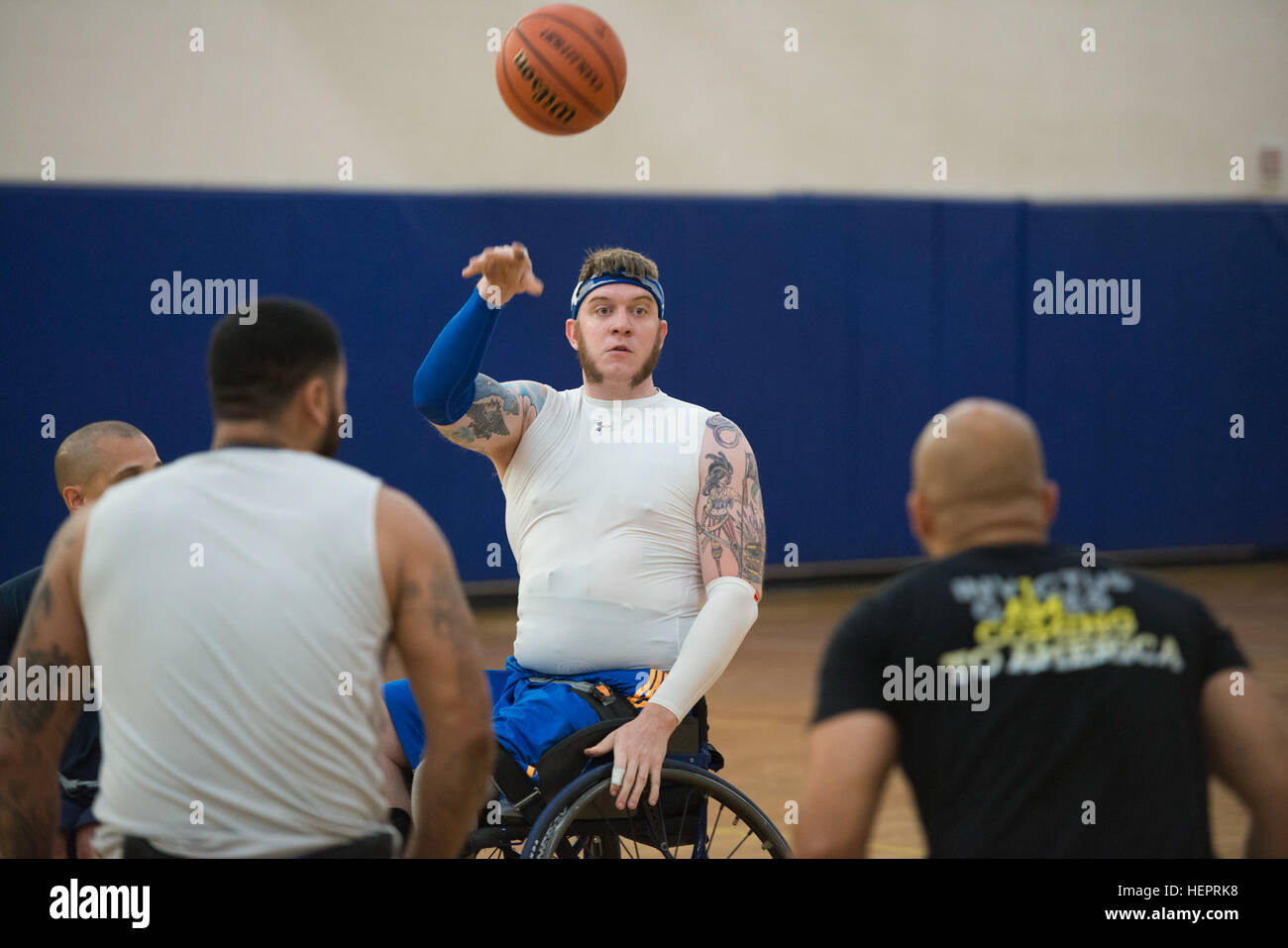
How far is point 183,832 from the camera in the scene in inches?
86.8

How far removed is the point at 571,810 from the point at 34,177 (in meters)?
7.23

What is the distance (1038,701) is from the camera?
2.07 metres

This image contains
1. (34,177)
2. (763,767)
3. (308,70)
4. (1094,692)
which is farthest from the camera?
(308,70)

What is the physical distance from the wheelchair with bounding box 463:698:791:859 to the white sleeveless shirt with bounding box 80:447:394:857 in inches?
43.6

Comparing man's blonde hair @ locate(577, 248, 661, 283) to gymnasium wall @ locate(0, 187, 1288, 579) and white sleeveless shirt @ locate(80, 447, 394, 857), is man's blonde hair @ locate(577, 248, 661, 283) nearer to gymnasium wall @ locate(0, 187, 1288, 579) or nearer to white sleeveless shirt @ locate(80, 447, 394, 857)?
white sleeveless shirt @ locate(80, 447, 394, 857)

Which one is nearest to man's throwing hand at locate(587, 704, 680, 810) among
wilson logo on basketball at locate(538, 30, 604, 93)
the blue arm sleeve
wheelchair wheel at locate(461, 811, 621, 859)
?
wheelchair wheel at locate(461, 811, 621, 859)

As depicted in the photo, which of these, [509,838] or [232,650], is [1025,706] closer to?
[232,650]

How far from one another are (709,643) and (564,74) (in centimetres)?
208

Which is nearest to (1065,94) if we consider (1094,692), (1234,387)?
(1234,387)

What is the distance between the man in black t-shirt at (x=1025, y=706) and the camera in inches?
81.0

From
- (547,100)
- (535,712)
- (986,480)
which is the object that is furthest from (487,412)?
(986,480)

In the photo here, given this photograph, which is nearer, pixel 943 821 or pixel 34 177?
pixel 943 821

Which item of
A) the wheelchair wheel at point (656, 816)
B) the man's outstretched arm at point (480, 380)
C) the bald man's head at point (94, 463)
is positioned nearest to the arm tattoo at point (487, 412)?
the man's outstretched arm at point (480, 380)
